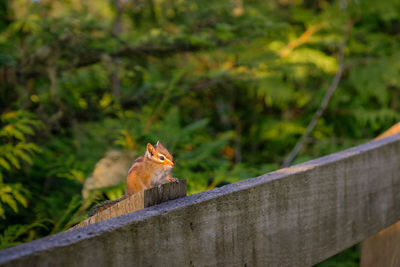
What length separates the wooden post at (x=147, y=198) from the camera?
954mm

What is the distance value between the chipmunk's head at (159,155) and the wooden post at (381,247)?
86 cm

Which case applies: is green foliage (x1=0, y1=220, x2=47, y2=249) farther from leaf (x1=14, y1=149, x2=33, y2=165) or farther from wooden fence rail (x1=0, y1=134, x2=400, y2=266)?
wooden fence rail (x1=0, y1=134, x2=400, y2=266)

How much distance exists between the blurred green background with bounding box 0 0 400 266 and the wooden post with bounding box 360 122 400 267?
72cm

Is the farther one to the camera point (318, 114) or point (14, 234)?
point (318, 114)

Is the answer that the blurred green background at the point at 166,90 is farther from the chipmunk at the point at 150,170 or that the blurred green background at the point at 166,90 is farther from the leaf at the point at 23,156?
the chipmunk at the point at 150,170

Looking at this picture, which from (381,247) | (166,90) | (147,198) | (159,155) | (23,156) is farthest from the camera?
(166,90)

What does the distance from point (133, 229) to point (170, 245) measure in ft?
0.36

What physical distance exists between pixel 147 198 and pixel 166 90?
6.75 ft

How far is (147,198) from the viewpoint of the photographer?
95cm

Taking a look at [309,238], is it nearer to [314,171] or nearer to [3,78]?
[314,171]

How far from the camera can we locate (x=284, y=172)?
1.21m

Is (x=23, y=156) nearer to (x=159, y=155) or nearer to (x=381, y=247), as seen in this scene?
(x=159, y=155)

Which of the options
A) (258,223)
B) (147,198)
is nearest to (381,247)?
(258,223)

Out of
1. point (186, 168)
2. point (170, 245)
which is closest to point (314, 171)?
point (170, 245)
